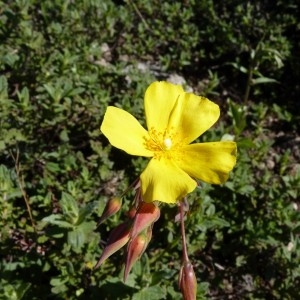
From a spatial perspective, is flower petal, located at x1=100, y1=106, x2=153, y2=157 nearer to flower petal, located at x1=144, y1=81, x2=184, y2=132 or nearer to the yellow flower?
the yellow flower

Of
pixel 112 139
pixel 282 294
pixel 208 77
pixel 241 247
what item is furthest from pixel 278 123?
pixel 112 139

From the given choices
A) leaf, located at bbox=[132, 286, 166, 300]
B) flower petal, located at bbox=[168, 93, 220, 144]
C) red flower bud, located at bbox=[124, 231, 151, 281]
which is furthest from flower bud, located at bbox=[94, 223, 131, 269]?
leaf, located at bbox=[132, 286, 166, 300]

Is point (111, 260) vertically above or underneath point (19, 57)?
underneath

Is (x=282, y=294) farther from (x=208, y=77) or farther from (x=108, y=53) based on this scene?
(x=108, y=53)

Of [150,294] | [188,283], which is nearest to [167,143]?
[188,283]

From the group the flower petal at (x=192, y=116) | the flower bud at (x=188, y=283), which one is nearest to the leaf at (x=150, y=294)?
the flower bud at (x=188, y=283)

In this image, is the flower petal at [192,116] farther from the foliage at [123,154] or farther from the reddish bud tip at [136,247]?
the reddish bud tip at [136,247]
